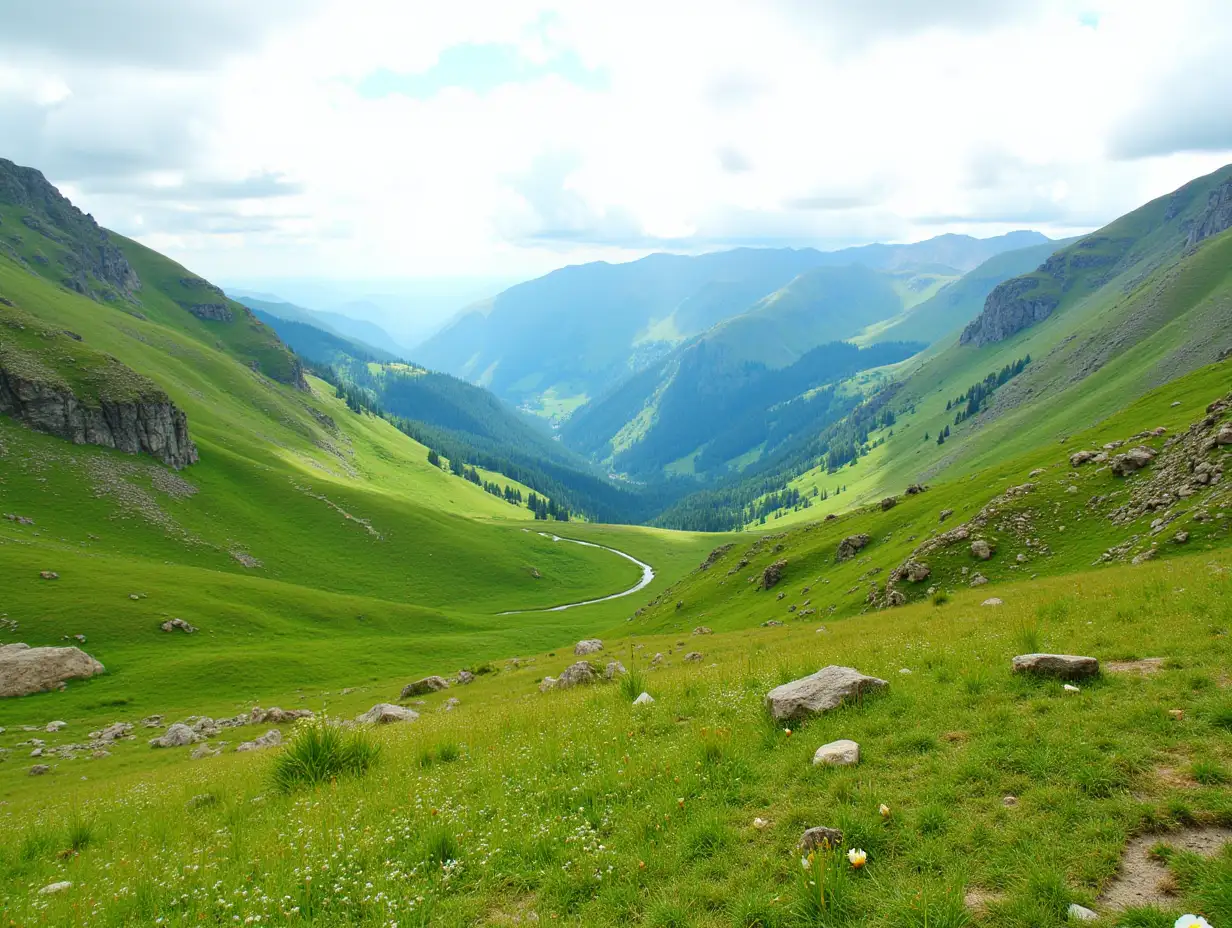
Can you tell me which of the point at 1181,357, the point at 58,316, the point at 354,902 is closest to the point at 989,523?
the point at 354,902

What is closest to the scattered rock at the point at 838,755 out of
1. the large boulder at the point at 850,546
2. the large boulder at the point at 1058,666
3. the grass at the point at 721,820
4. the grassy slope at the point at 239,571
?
the grass at the point at 721,820

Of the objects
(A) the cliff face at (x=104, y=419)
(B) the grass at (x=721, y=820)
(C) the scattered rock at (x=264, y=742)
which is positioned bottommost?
(C) the scattered rock at (x=264, y=742)

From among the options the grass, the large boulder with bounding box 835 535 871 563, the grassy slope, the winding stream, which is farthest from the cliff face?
the grass

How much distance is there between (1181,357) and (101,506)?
283m

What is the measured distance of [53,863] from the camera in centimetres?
1166

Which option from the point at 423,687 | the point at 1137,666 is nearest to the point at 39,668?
the point at 423,687

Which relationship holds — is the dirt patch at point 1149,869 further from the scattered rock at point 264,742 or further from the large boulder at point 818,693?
the scattered rock at point 264,742

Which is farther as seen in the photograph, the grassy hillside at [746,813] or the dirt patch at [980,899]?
the grassy hillside at [746,813]

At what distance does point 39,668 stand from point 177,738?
27.7 meters

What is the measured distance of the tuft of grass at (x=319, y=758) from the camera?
1365 centimetres

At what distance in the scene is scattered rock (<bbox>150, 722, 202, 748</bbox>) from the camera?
41375 mm

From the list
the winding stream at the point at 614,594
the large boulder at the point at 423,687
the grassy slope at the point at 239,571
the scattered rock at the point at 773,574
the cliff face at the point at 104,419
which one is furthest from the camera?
the winding stream at the point at 614,594

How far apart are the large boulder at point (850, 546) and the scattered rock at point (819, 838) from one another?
209 feet

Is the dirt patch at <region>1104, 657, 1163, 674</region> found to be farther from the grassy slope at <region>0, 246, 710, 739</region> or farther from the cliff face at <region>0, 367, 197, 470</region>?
the cliff face at <region>0, 367, 197, 470</region>
